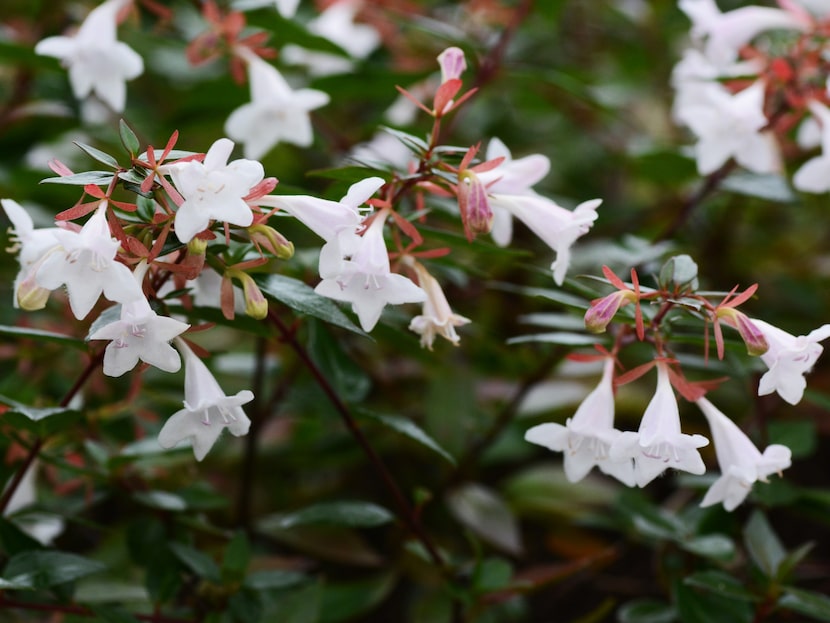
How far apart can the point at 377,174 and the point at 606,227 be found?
1.08 metres

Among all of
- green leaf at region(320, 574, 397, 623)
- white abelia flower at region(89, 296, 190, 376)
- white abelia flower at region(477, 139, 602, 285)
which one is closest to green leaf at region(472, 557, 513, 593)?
green leaf at region(320, 574, 397, 623)

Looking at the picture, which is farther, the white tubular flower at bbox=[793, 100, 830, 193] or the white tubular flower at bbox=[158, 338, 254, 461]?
the white tubular flower at bbox=[793, 100, 830, 193]

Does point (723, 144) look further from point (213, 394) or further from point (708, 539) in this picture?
point (213, 394)

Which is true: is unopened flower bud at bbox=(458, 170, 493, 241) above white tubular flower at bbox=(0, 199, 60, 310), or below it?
above

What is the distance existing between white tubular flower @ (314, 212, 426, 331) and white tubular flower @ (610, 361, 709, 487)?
24 centimetres

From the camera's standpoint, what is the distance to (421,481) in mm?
1583

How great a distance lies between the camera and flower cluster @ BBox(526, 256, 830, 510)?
80 centimetres

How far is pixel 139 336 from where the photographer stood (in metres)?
0.75

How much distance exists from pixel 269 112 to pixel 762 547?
0.92 meters

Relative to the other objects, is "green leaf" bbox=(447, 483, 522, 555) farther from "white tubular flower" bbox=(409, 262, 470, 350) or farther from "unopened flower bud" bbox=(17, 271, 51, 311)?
"unopened flower bud" bbox=(17, 271, 51, 311)

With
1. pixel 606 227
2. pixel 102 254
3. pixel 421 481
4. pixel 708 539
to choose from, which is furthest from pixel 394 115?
pixel 102 254

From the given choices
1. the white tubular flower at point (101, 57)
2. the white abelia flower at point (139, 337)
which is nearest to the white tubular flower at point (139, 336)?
the white abelia flower at point (139, 337)

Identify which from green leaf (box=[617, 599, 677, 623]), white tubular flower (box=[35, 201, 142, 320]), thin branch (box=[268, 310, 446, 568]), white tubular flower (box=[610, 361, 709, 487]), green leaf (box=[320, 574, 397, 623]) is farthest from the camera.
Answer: green leaf (box=[320, 574, 397, 623])

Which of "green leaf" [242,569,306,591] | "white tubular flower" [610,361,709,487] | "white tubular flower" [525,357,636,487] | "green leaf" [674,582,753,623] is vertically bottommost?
"green leaf" [242,569,306,591]
